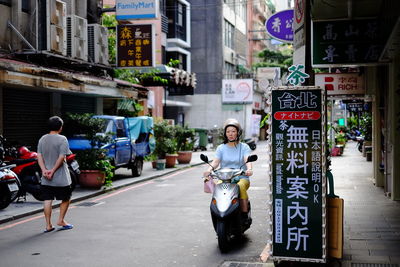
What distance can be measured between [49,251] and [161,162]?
1322 centimetres

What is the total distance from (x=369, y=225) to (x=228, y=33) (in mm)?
40865

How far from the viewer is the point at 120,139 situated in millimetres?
16172

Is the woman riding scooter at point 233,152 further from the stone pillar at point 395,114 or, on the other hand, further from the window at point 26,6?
the window at point 26,6

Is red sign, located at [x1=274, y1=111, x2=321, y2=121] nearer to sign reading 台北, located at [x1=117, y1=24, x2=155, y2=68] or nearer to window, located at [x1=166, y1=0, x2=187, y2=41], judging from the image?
sign reading 台北, located at [x1=117, y1=24, x2=155, y2=68]

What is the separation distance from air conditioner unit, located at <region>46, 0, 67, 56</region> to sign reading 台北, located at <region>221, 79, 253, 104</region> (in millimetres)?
29486

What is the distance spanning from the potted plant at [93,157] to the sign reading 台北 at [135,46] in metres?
4.43

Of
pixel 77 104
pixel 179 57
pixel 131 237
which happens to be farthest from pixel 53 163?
pixel 179 57

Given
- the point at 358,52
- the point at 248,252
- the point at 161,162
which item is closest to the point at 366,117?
the point at 161,162

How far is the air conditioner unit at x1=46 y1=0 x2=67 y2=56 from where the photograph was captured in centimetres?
1525

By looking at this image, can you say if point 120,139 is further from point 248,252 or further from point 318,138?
point 318,138

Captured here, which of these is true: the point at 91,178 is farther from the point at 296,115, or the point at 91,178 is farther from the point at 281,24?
the point at 296,115

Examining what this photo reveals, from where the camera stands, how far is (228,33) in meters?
48.3

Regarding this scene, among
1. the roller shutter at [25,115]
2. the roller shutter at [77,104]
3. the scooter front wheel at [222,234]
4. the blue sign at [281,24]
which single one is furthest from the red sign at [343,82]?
the roller shutter at [77,104]

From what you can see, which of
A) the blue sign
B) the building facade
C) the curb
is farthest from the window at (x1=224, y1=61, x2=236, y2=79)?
the blue sign
